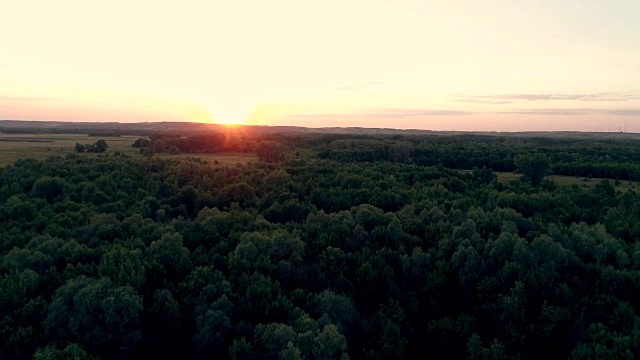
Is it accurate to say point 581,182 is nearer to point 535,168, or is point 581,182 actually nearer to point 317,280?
point 535,168

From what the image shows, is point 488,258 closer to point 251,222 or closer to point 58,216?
point 251,222

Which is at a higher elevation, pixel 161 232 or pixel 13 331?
pixel 161 232

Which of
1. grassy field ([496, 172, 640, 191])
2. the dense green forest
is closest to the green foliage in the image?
grassy field ([496, 172, 640, 191])

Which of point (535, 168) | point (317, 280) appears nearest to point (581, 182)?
point (535, 168)

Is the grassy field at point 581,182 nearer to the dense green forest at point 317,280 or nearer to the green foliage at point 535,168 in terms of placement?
the green foliage at point 535,168

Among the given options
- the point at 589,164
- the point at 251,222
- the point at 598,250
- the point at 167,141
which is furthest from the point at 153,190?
the point at 589,164

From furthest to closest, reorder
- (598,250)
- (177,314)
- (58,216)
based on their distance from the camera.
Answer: (58,216)
(598,250)
(177,314)

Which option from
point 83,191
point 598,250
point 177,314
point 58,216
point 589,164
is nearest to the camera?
point 177,314

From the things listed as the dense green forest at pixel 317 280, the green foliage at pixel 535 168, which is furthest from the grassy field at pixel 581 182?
the dense green forest at pixel 317 280
